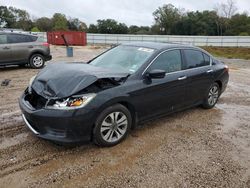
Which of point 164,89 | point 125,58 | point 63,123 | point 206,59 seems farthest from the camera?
point 206,59

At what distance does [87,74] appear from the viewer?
3643 millimetres

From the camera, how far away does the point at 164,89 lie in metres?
4.36

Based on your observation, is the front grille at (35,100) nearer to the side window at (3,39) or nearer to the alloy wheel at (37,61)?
the side window at (3,39)

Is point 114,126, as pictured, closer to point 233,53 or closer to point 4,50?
point 4,50

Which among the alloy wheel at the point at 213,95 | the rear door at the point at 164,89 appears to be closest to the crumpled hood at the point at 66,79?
the rear door at the point at 164,89

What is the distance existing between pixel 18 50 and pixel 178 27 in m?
56.8

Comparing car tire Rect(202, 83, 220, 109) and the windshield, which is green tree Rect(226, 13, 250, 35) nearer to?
car tire Rect(202, 83, 220, 109)

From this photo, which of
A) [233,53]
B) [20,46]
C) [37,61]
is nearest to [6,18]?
[233,53]

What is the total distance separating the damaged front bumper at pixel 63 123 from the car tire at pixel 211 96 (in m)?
3.13

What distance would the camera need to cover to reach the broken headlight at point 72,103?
330cm

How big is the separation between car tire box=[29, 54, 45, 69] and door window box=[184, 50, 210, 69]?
726cm

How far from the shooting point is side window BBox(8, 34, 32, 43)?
9648 mm

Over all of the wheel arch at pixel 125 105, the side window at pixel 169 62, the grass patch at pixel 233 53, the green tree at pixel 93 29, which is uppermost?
the green tree at pixel 93 29

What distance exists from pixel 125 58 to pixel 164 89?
0.89 meters
